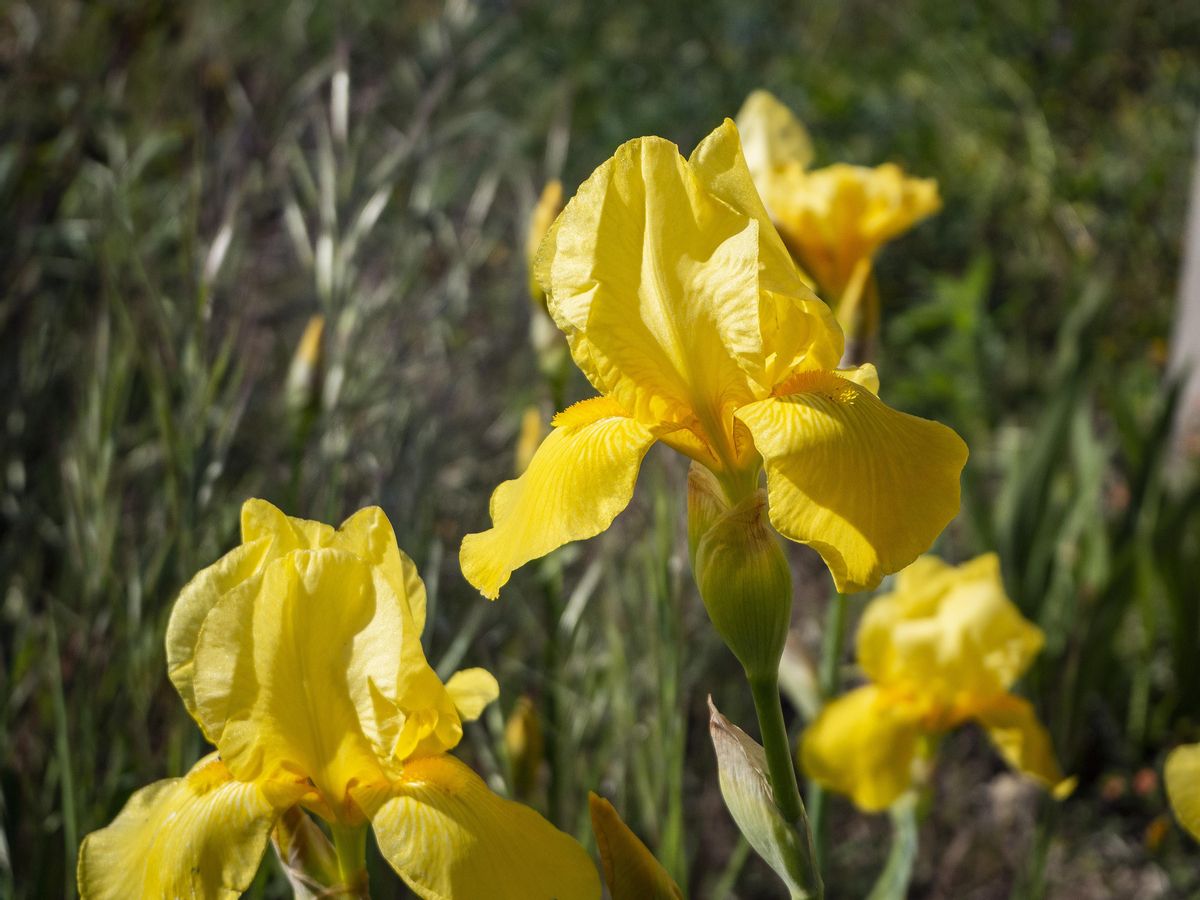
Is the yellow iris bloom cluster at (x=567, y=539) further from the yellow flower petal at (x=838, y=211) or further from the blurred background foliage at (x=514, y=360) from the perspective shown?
the yellow flower petal at (x=838, y=211)

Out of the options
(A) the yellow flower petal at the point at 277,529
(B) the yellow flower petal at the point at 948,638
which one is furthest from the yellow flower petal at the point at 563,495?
(B) the yellow flower petal at the point at 948,638

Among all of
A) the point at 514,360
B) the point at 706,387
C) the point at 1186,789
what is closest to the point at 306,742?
the point at 706,387

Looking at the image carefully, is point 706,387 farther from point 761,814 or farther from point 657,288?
point 761,814

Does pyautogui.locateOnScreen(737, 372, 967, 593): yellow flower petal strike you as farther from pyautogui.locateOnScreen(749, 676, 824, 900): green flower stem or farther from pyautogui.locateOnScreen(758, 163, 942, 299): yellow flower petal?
pyautogui.locateOnScreen(758, 163, 942, 299): yellow flower petal

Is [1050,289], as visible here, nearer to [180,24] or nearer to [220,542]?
[180,24]

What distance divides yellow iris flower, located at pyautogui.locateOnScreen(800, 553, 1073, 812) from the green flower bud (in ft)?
2.06

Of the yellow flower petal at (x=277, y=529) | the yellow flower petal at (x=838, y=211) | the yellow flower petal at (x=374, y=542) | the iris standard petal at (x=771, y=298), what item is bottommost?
the yellow flower petal at (x=838, y=211)

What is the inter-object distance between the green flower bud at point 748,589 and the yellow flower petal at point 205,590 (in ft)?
0.92

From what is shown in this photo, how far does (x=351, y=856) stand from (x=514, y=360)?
6.50 ft

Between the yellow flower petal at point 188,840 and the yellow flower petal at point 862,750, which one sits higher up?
the yellow flower petal at point 188,840

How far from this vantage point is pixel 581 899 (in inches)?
26.1

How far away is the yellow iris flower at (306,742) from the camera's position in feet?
2.20

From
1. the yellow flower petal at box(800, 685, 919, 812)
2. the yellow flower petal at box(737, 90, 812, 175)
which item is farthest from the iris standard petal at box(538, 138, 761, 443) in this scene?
the yellow flower petal at box(737, 90, 812, 175)

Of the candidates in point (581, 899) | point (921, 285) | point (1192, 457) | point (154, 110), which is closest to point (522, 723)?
point (581, 899)
